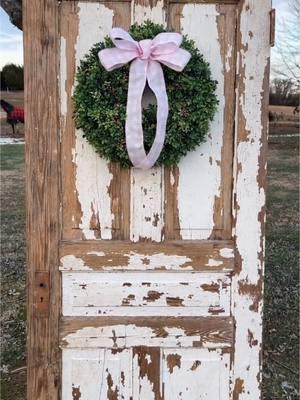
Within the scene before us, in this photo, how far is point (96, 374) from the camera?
209 cm

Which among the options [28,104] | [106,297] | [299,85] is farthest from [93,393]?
[299,85]

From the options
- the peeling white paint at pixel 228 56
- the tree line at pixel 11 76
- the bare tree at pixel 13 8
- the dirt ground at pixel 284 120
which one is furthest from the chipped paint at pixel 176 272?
the dirt ground at pixel 284 120

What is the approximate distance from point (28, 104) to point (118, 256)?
2.15ft

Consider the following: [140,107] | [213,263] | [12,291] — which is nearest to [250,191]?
[213,263]

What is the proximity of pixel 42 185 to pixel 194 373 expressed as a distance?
94cm

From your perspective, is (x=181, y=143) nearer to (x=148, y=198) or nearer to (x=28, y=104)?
(x=148, y=198)

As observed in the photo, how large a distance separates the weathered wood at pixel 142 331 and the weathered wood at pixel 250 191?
0.31 ft

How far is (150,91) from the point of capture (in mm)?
1929

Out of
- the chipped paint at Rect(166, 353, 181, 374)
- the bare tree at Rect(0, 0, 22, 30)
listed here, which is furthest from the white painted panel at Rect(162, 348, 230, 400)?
the bare tree at Rect(0, 0, 22, 30)

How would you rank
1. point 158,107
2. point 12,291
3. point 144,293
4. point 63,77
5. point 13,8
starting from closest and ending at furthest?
point 158,107 → point 63,77 → point 144,293 → point 13,8 → point 12,291

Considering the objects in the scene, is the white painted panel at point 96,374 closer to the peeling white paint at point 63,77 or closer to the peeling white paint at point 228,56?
the peeling white paint at point 63,77

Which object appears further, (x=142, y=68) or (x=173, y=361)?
(x=173, y=361)

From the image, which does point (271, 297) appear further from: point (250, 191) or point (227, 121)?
point (227, 121)

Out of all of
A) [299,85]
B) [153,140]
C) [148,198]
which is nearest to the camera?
[153,140]
